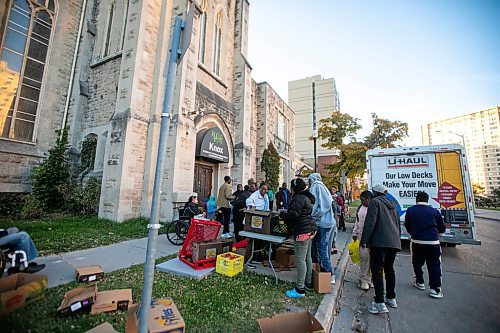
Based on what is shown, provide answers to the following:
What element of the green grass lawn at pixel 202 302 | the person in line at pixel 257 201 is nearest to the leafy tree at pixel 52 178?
→ the green grass lawn at pixel 202 302


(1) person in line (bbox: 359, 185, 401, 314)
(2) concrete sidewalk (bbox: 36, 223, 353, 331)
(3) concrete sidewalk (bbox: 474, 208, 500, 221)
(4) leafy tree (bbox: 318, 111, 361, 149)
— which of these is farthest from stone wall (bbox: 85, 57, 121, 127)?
(3) concrete sidewalk (bbox: 474, 208, 500, 221)

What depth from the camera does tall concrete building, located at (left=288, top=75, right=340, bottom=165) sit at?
44156mm

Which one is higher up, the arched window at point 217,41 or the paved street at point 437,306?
the arched window at point 217,41

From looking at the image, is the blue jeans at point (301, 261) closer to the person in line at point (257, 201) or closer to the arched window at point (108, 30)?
the person in line at point (257, 201)

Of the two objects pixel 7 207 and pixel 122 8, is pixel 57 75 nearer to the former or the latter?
pixel 122 8

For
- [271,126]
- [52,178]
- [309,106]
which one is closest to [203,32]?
A: [271,126]

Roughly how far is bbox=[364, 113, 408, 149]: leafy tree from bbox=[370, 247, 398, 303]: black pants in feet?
43.9

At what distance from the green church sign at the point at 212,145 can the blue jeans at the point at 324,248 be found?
7455 millimetres

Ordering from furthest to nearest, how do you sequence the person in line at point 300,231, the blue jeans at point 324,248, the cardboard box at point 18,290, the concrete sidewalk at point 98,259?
the blue jeans at point 324,248, the concrete sidewalk at point 98,259, the person in line at point 300,231, the cardboard box at point 18,290

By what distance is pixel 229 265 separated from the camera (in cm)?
435

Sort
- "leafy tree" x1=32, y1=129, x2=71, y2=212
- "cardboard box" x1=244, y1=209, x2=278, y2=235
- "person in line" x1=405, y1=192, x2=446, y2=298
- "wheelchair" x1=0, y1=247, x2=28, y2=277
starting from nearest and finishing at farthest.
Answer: "wheelchair" x1=0, y1=247, x2=28, y2=277 < "person in line" x1=405, y1=192, x2=446, y2=298 < "cardboard box" x1=244, y1=209, x2=278, y2=235 < "leafy tree" x1=32, y1=129, x2=71, y2=212

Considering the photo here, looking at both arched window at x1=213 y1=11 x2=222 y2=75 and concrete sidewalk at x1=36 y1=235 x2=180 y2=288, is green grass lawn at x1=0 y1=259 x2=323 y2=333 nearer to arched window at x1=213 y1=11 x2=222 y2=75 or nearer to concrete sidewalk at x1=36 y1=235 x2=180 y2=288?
concrete sidewalk at x1=36 y1=235 x2=180 y2=288

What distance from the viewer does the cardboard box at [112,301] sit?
2750 mm

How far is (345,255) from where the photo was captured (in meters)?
6.21
